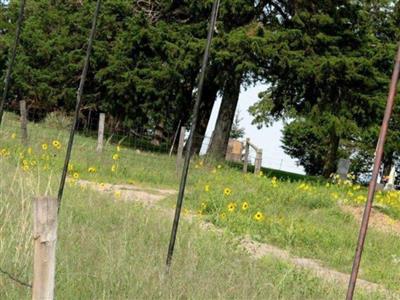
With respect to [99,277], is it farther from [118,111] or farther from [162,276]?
[118,111]

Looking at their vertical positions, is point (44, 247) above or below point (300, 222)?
above

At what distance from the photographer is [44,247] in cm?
226

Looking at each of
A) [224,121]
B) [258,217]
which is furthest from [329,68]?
[258,217]

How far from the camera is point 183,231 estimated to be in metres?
5.27

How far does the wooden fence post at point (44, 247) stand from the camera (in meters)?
2.23

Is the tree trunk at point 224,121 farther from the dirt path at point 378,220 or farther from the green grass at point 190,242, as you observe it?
the dirt path at point 378,220

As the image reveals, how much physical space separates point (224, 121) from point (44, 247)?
1552 cm

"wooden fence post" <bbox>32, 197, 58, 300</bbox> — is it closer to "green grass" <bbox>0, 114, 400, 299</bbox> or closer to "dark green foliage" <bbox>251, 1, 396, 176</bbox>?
Result: "green grass" <bbox>0, 114, 400, 299</bbox>

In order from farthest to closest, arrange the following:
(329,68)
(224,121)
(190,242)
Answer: (224,121), (329,68), (190,242)

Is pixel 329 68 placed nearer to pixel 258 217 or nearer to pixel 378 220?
pixel 378 220

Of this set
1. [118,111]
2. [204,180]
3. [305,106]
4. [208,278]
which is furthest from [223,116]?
[208,278]

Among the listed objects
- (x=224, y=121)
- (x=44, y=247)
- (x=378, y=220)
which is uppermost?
(x=224, y=121)

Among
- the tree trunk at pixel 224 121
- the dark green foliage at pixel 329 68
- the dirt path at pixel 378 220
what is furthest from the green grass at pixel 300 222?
the tree trunk at pixel 224 121

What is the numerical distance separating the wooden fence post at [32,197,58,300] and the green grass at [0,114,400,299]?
621mm
